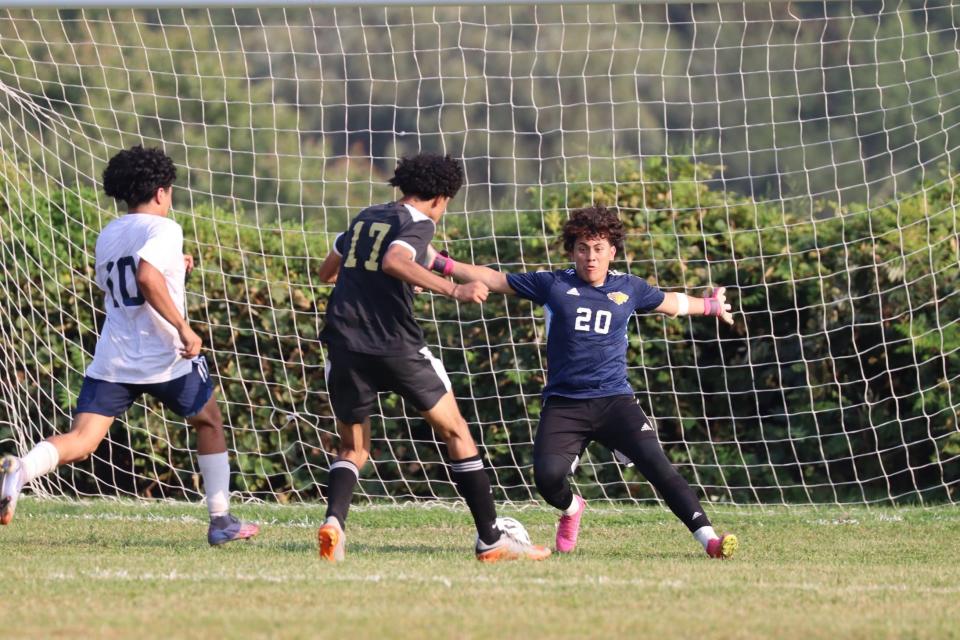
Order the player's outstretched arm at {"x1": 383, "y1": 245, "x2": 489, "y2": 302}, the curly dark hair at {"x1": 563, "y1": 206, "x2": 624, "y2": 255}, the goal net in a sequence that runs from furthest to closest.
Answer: the goal net, the curly dark hair at {"x1": 563, "y1": 206, "x2": 624, "y2": 255}, the player's outstretched arm at {"x1": 383, "y1": 245, "x2": 489, "y2": 302}

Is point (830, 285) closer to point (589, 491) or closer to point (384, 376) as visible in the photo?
point (589, 491)

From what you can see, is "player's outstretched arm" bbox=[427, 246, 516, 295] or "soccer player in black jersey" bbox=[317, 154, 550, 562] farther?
"player's outstretched arm" bbox=[427, 246, 516, 295]

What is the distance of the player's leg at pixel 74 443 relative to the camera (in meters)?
6.08

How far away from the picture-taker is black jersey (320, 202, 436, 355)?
6000mm

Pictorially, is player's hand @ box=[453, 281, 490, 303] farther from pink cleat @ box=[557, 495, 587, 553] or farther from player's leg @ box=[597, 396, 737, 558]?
pink cleat @ box=[557, 495, 587, 553]

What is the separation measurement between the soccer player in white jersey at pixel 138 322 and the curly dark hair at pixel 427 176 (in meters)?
1.08

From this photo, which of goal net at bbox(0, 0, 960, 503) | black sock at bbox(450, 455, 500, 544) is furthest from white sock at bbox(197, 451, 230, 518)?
goal net at bbox(0, 0, 960, 503)

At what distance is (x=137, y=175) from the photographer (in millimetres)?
6402

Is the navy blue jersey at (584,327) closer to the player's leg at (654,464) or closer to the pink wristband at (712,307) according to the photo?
the player's leg at (654,464)

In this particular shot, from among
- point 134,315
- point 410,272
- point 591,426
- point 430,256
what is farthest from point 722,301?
point 134,315

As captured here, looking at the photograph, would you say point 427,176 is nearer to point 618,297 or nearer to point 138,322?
point 618,297

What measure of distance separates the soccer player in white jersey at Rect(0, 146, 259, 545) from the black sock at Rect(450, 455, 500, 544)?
130 centimetres

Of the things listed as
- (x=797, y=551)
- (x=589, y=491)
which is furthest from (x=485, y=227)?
(x=797, y=551)

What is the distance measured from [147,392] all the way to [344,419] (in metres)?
0.98
